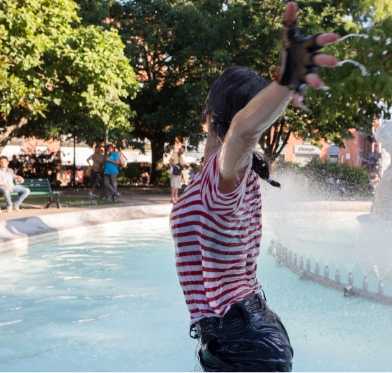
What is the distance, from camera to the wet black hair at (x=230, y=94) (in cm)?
171

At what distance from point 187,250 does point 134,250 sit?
899cm

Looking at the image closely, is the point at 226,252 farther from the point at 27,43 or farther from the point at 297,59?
the point at 27,43

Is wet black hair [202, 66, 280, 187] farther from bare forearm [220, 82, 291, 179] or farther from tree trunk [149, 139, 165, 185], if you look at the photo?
tree trunk [149, 139, 165, 185]

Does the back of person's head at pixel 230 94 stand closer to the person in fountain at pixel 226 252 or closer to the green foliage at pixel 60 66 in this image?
the person in fountain at pixel 226 252

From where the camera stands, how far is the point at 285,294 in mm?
7219

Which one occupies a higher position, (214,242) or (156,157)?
(156,157)

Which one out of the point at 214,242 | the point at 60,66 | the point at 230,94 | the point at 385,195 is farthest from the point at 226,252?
the point at 60,66

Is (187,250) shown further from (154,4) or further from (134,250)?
(154,4)

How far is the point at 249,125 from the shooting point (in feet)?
4.68

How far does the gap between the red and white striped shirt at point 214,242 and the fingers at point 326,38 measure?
491mm

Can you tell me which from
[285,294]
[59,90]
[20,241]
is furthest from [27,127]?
[285,294]

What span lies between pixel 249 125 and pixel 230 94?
0.31 m

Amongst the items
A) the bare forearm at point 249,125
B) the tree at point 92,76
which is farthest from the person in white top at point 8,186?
the bare forearm at point 249,125

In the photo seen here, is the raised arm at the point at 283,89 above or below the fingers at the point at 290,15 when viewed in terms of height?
below
